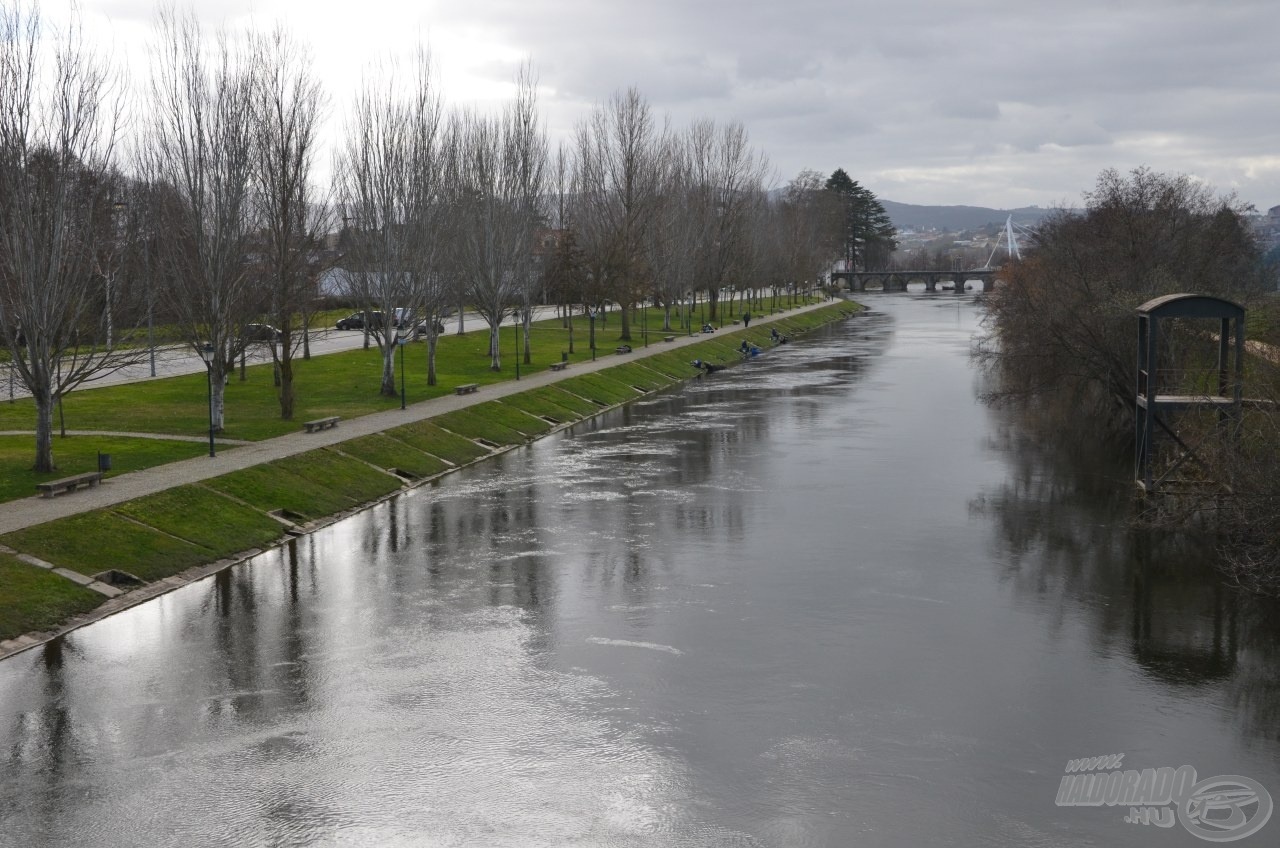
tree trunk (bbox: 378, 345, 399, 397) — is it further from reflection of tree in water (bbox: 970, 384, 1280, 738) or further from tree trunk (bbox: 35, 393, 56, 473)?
reflection of tree in water (bbox: 970, 384, 1280, 738)

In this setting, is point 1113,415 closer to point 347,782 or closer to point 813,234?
point 347,782

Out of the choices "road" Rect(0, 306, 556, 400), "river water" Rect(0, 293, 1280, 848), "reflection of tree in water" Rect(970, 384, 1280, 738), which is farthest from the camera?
"road" Rect(0, 306, 556, 400)

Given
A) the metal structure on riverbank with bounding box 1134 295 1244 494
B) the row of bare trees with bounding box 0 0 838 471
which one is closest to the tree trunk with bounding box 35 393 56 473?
the row of bare trees with bounding box 0 0 838 471

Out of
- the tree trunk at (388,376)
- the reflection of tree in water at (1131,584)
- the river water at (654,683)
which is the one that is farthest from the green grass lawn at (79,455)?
the reflection of tree in water at (1131,584)

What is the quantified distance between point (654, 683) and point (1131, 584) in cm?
1005

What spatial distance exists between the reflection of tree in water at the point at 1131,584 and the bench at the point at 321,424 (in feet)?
58.9

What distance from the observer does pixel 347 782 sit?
1282 cm

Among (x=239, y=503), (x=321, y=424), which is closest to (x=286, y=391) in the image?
(x=321, y=424)

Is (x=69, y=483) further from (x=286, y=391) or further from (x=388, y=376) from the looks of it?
(x=388, y=376)

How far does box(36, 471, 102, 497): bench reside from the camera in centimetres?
2353

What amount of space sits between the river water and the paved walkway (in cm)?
329

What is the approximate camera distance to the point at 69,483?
24.1 m

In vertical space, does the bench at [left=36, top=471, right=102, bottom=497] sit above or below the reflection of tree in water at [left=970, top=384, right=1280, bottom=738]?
above

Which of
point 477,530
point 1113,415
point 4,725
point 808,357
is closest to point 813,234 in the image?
point 808,357
